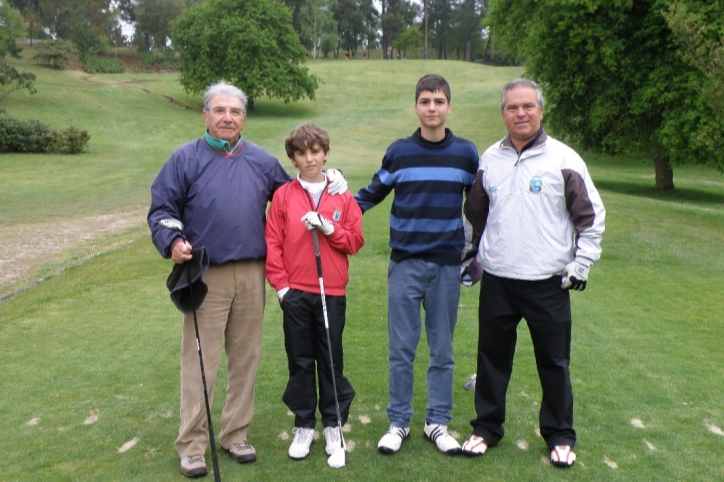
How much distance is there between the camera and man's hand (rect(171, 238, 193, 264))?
12.8ft

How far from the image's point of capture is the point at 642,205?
65.2 feet

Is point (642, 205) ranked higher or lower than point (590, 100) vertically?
lower

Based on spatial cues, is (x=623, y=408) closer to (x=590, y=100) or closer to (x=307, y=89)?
(x=590, y=100)

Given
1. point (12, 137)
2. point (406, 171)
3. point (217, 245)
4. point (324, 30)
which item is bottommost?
point (12, 137)

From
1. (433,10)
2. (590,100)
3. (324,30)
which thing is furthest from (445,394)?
(433,10)

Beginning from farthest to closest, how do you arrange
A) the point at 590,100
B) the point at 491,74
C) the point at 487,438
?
the point at 491,74, the point at 590,100, the point at 487,438

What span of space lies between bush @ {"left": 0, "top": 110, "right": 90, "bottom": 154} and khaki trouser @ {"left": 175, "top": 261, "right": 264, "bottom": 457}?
33745 millimetres

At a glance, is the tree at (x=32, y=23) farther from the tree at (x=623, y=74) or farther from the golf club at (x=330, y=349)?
the golf club at (x=330, y=349)

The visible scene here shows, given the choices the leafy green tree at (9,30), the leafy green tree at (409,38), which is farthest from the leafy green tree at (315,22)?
the leafy green tree at (9,30)

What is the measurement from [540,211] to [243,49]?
158 feet

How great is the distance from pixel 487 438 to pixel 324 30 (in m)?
89.6

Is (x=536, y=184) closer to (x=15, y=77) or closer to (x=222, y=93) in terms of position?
(x=222, y=93)

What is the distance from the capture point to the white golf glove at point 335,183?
169 inches

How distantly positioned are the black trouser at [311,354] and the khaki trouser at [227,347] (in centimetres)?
23
